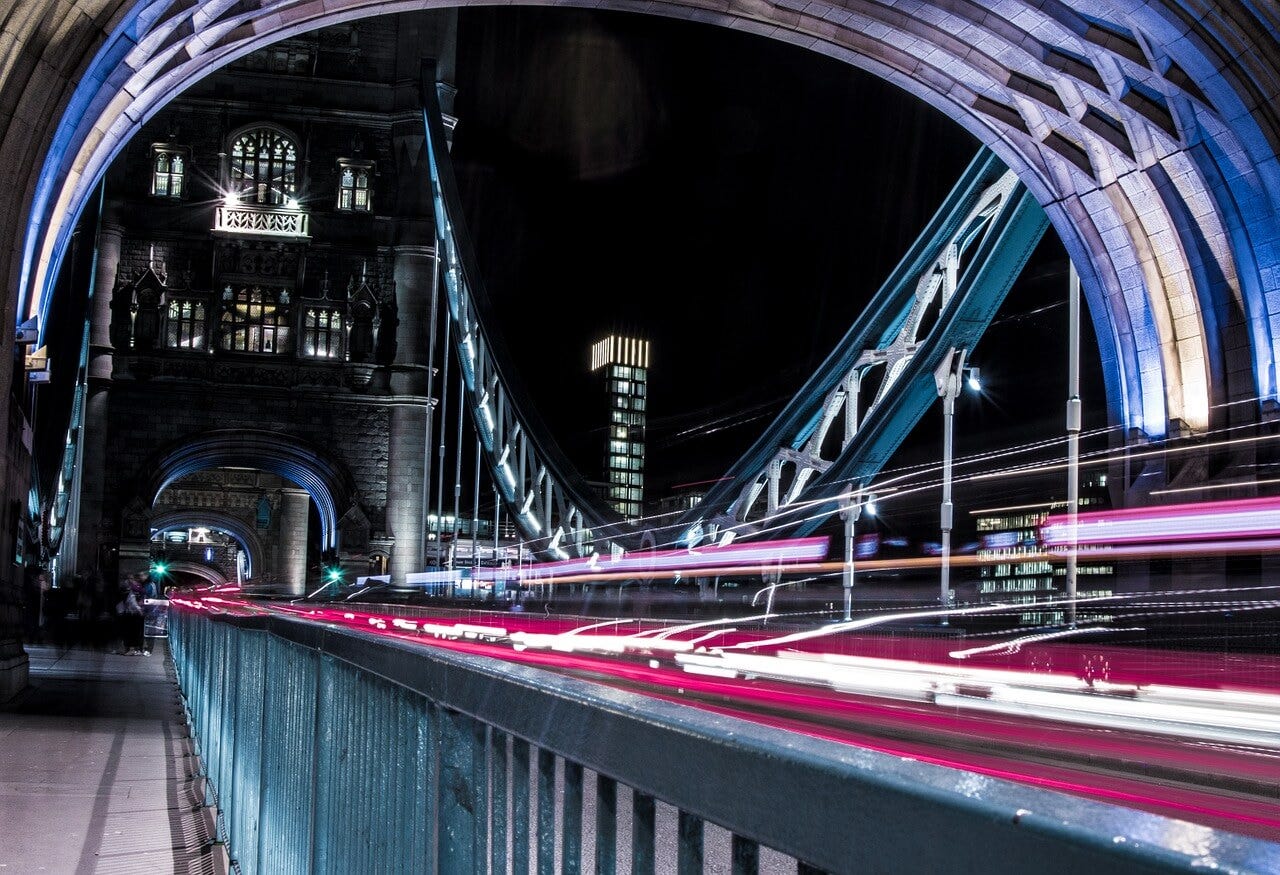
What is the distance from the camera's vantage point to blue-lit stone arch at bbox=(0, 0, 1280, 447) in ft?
39.0

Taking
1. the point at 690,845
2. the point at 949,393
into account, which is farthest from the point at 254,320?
the point at 690,845

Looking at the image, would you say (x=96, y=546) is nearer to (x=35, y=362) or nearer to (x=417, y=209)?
(x=417, y=209)

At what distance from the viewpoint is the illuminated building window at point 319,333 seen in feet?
133

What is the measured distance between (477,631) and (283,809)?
14.6 meters

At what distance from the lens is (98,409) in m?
39.2

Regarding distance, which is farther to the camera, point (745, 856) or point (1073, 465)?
point (1073, 465)

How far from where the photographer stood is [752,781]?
1.05 meters

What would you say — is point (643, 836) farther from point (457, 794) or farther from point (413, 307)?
point (413, 307)

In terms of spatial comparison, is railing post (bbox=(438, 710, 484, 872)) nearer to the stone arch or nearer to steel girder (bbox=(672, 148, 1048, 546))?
steel girder (bbox=(672, 148, 1048, 546))

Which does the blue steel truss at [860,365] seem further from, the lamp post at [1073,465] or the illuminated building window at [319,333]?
the lamp post at [1073,465]

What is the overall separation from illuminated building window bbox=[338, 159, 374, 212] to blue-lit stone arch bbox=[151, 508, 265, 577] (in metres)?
23.5

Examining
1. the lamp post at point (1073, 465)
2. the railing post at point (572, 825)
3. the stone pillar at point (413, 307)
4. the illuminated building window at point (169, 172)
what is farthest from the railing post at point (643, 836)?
the illuminated building window at point (169, 172)

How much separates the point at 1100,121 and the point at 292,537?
4891 centimetres

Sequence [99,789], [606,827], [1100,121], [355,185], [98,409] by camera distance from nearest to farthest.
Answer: [606,827], [99,789], [1100,121], [98,409], [355,185]
